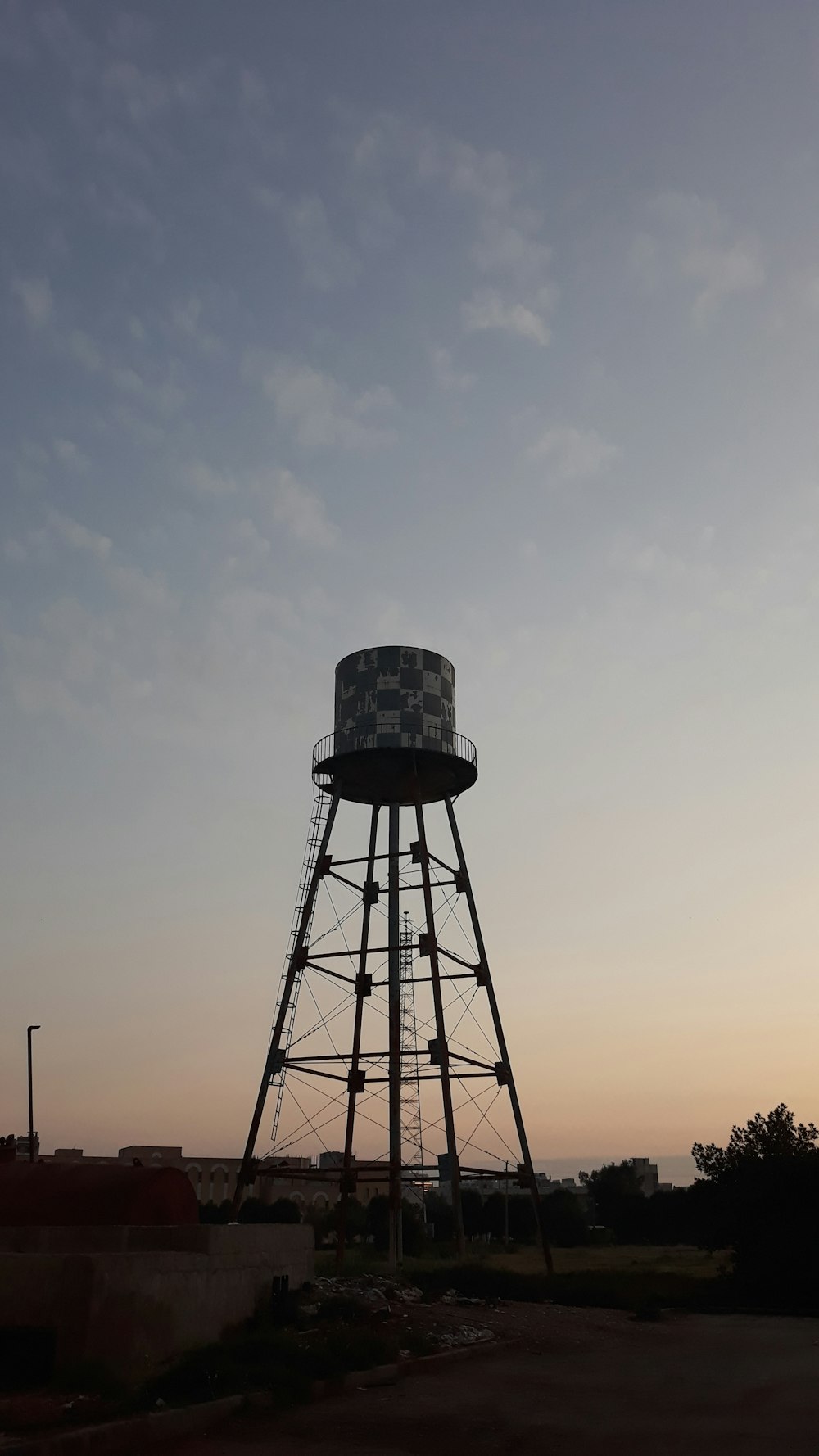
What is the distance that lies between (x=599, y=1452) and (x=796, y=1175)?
21954 mm

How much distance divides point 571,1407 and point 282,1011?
56.0 feet

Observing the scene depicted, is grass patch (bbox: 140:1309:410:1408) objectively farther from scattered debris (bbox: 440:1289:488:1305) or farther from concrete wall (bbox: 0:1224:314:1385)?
scattered debris (bbox: 440:1289:488:1305)

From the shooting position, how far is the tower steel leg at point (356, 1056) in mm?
28616

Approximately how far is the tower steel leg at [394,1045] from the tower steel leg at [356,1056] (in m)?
0.68

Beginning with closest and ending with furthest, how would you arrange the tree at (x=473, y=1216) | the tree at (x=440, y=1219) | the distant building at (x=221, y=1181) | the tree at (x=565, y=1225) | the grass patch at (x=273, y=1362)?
1. the grass patch at (x=273, y=1362)
2. the tree at (x=440, y=1219)
3. the tree at (x=565, y=1225)
4. the tree at (x=473, y=1216)
5. the distant building at (x=221, y=1181)

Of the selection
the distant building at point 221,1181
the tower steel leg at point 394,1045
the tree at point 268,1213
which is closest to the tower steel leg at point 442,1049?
the tower steel leg at point 394,1045

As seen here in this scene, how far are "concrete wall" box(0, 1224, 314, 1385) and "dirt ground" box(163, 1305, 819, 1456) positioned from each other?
195cm

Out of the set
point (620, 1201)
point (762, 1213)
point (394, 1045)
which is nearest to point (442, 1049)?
point (394, 1045)

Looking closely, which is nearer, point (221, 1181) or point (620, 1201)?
point (620, 1201)

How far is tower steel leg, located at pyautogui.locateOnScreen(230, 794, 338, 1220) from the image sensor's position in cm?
2973

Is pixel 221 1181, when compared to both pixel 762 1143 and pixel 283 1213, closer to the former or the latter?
pixel 283 1213

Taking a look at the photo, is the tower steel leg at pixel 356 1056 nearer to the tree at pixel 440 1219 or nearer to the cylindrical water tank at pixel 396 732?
the cylindrical water tank at pixel 396 732

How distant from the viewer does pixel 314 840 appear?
32.2 metres

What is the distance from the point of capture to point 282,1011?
99.8 feet
